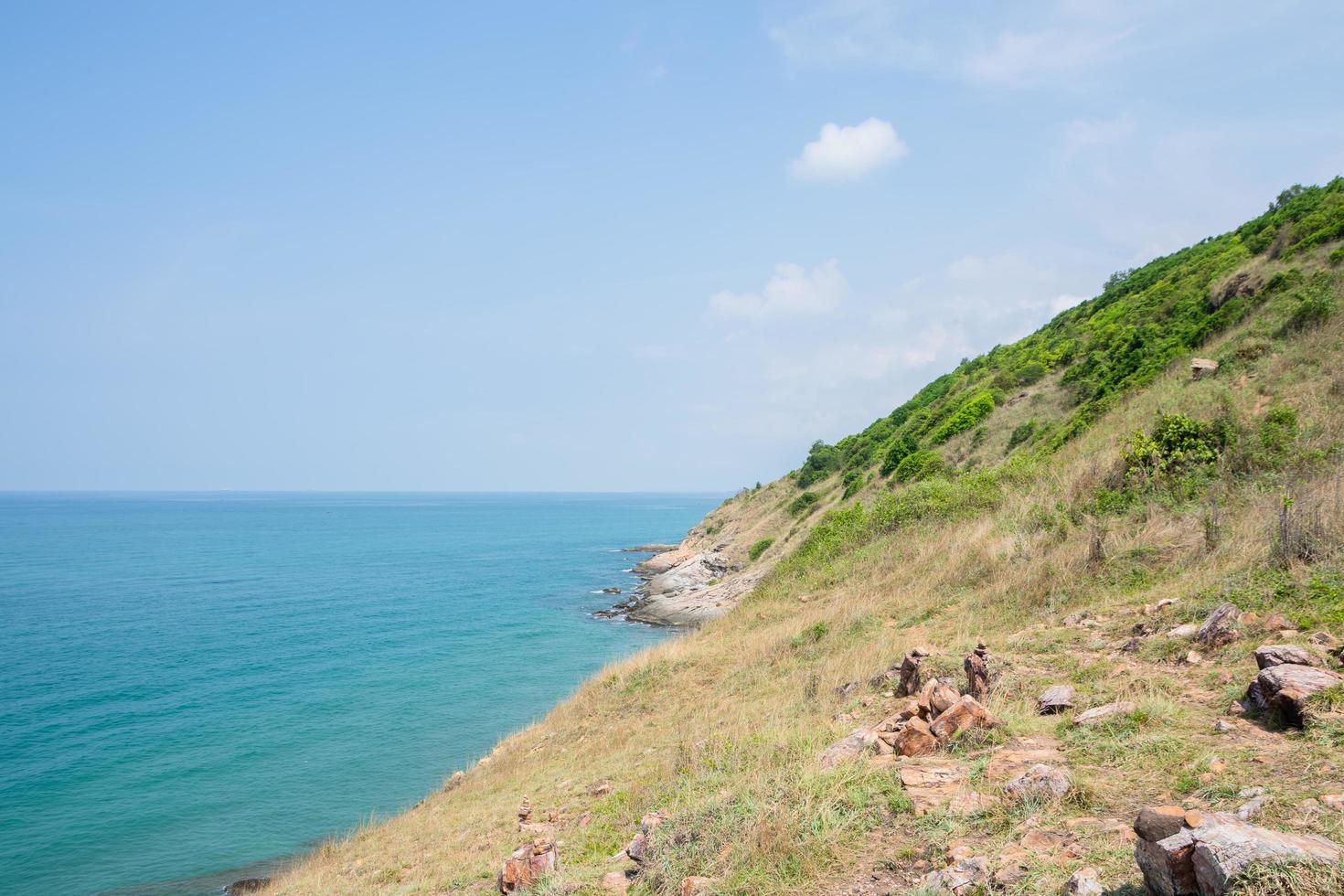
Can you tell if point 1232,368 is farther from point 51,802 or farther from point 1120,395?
point 51,802

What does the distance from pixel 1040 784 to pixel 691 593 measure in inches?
1716

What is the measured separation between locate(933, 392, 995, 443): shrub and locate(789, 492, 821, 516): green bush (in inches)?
532

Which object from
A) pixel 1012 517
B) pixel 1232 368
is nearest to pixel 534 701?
pixel 1012 517

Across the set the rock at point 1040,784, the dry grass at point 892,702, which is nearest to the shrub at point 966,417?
the dry grass at point 892,702

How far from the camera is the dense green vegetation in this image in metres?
22.8

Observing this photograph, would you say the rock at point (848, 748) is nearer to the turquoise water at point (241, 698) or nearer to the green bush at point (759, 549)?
the turquoise water at point (241, 698)

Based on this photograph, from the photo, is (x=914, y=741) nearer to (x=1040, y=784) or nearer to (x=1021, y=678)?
(x=1040, y=784)

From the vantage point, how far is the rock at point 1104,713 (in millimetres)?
6629

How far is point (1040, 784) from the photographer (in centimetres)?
555

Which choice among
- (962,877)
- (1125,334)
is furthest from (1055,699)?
(1125,334)

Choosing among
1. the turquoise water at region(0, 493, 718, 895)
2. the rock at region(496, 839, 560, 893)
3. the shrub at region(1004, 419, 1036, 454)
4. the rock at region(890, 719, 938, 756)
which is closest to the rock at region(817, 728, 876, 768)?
the rock at region(890, 719, 938, 756)

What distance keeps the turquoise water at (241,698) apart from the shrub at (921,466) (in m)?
16.1

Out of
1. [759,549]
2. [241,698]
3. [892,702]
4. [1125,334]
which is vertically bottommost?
[241,698]

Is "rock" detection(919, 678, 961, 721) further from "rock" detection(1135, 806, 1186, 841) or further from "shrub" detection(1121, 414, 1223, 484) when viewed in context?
"shrub" detection(1121, 414, 1223, 484)
